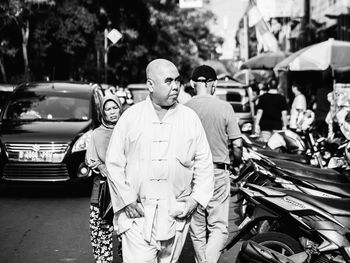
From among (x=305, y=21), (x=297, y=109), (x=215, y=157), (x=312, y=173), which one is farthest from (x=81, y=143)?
(x=305, y=21)

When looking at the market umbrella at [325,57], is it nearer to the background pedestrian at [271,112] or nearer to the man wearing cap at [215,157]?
the background pedestrian at [271,112]

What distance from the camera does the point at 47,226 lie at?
26.5 feet

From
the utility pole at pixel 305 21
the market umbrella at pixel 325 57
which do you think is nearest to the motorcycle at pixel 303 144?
the market umbrella at pixel 325 57

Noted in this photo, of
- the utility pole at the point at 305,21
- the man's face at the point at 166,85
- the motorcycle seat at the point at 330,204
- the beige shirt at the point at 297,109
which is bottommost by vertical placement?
the motorcycle seat at the point at 330,204

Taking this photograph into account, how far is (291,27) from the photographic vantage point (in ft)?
110

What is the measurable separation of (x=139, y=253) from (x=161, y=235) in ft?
0.60

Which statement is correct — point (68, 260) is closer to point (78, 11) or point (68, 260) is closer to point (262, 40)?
point (262, 40)

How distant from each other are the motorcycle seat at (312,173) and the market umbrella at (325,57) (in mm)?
7562

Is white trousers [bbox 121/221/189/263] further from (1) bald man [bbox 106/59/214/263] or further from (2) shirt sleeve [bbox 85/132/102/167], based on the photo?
(2) shirt sleeve [bbox 85/132/102/167]

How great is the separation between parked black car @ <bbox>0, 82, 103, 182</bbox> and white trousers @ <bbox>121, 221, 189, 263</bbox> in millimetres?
6016

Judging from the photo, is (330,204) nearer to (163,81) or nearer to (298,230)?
(298,230)

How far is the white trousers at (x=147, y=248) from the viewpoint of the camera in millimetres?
3941

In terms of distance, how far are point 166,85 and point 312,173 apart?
321 centimetres

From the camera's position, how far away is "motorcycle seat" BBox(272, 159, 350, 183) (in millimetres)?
6560
